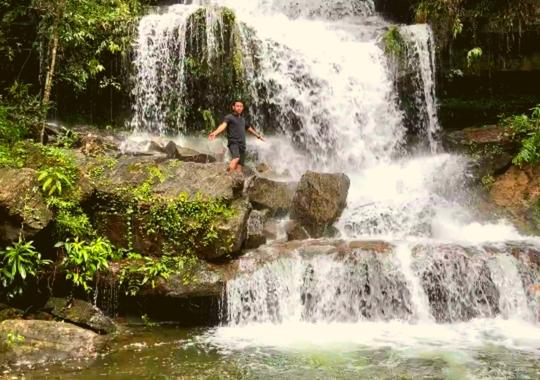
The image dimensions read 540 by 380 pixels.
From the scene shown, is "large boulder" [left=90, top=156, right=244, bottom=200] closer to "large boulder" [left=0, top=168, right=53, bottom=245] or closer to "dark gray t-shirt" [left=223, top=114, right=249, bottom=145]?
"large boulder" [left=0, top=168, right=53, bottom=245]

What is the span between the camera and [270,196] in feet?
36.1

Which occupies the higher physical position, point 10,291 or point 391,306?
point 10,291

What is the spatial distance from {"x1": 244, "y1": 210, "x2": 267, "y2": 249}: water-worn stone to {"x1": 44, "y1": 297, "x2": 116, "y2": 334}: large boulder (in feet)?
9.30

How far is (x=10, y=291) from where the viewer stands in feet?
24.1

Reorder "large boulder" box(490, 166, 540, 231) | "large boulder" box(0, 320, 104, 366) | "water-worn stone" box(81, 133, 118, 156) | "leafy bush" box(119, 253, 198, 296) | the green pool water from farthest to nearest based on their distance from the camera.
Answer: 1. "large boulder" box(490, 166, 540, 231)
2. "water-worn stone" box(81, 133, 118, 156)
3. "leafy bush" box(119, 253, 198, 296)
4. "large boulder" box(0, 320, 104, 366)
5. the green pool water

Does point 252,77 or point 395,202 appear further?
point 252,77

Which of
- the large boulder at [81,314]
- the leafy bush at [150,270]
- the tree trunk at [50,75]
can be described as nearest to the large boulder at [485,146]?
the leafy bush at [150,270]

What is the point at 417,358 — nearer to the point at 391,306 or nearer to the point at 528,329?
the point at 391,306

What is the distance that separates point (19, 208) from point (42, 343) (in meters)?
1.94

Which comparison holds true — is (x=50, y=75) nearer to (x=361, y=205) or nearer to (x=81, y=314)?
(x=81, y=314)

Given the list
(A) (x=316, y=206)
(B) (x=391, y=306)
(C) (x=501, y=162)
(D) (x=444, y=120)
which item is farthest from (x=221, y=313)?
(D) (x=444, y=120)

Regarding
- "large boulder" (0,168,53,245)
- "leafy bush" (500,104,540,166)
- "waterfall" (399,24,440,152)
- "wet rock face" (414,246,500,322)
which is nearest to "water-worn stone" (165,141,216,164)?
"large boulder" (0,168,53,245)

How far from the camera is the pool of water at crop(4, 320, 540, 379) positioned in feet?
19.4

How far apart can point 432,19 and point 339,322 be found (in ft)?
34.8
